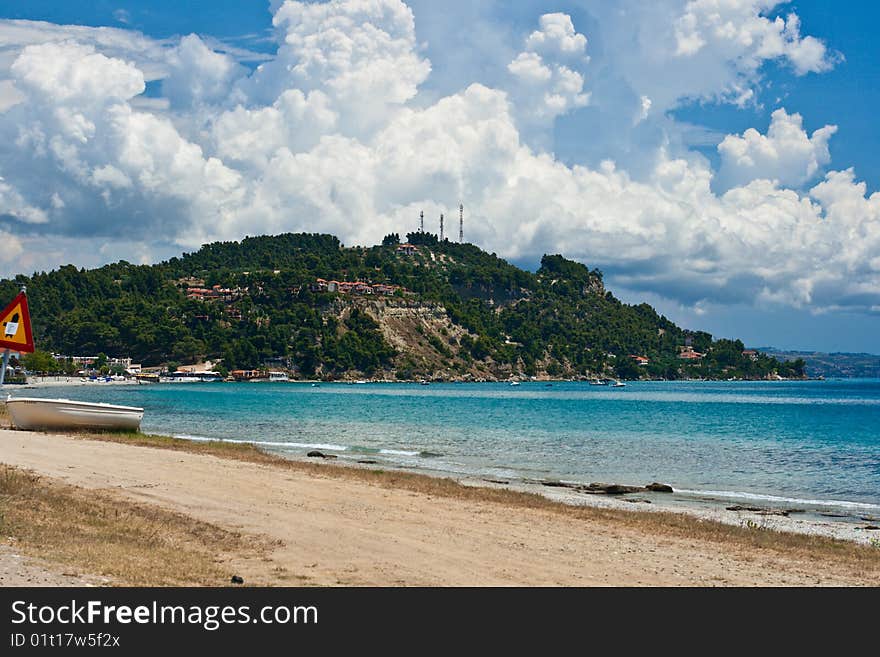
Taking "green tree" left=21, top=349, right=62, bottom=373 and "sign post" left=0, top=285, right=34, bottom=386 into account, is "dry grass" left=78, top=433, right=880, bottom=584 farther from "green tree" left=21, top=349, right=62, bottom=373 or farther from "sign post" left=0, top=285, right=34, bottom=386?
"green tree" left=21, top=349, right=62, bottom=373

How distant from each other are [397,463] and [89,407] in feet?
47.3

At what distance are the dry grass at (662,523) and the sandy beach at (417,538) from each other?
0.12m

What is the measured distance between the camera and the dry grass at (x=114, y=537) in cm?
1145

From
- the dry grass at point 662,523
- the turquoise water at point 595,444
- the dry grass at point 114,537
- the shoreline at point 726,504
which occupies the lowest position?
the turquoise water at point 595,444

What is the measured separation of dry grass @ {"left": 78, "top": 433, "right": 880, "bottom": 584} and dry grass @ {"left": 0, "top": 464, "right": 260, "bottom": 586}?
8.61m

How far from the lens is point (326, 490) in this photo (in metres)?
22.8

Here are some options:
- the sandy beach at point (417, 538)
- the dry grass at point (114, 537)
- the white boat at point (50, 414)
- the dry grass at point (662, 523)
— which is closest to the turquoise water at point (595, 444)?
the dry grass at point (662, 523)

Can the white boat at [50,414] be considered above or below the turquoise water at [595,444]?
above

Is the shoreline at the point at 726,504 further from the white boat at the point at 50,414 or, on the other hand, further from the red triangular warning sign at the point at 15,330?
the red triangular warning sign at the point at 15,330

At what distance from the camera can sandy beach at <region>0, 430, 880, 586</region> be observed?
12953 mm

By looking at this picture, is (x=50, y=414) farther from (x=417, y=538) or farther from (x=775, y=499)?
(x=775, y=499)

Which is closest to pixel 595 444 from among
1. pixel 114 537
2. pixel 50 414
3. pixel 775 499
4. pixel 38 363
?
pixel 775 499
